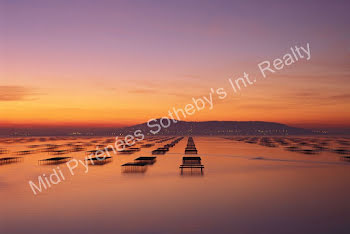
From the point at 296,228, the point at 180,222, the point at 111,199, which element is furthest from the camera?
the point at 111,199

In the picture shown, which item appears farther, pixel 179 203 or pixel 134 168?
pixel 134 168

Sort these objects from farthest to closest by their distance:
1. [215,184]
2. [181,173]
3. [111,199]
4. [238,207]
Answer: [181,173]
[215,184]
[111,199]
[238,207]

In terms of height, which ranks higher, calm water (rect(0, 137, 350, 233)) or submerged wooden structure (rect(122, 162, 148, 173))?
submerged wooden structure (rect(122, 162, 148, 173))

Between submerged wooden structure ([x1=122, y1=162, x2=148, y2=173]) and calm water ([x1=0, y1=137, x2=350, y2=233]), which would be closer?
calm water ([x1=0, y1=137, x2=350, y2=233])

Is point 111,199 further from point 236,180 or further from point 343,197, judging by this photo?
point 343,197

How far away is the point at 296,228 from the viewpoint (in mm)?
13445

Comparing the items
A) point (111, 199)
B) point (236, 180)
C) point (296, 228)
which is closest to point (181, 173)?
point (236, 180)

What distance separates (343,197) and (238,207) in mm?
7286

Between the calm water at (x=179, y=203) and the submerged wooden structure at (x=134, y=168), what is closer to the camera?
the calm water at (x=179, y=203)

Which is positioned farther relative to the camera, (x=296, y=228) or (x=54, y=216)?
(x=54, y=216)

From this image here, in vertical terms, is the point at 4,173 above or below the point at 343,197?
above

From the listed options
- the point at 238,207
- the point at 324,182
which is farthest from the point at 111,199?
the point at 324,182

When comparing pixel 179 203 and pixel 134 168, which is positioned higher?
pixel 134 168

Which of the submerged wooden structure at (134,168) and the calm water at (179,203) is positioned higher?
the submerged wooden structure at (134,168)
